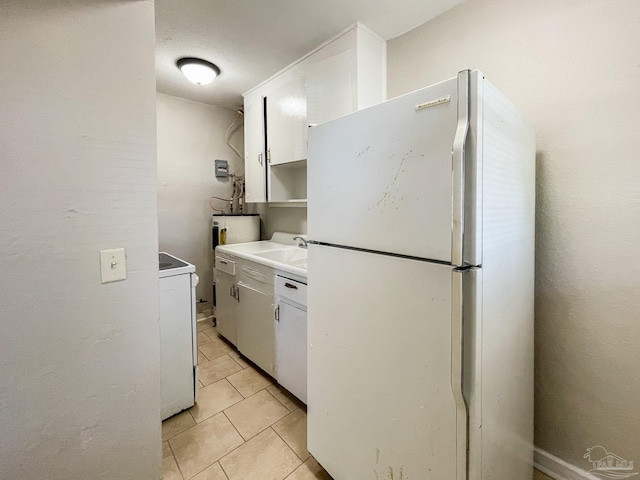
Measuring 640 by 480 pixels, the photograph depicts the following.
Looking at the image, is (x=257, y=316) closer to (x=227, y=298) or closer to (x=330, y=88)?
(x=227, y=298)

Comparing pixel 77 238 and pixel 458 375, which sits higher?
pixel 77 238

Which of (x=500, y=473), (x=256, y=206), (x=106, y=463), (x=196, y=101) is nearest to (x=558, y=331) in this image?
(x=500, y=473)

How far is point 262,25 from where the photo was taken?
174 cm

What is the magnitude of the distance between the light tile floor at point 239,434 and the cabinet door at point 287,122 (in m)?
1.78

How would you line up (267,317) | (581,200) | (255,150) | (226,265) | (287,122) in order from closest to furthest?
(581,200), (267,317), (287,122), (226,265), (255,150)

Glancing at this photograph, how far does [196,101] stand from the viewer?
9.75ft

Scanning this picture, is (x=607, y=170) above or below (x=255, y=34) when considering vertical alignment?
below

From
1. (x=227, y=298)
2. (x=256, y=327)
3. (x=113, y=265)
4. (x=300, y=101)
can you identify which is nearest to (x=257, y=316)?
(x=256, y=327)

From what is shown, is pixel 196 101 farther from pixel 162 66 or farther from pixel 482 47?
pixel 482 47

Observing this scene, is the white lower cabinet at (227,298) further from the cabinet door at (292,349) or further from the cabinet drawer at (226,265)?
the cabinet door at (292,349)

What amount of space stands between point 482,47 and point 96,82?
69.6 inches

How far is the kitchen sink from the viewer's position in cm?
244

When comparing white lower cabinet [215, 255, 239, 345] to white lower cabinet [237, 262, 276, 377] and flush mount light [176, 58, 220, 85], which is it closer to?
white lower cabinet [237, 262, 276, 377]

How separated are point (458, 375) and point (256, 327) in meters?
1.62
